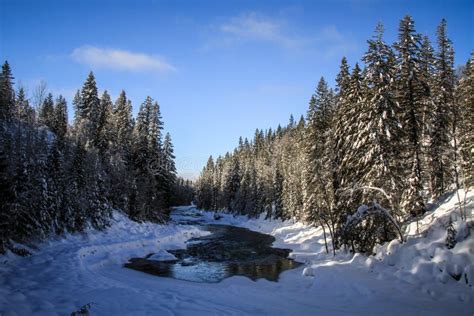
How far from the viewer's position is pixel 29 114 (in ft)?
126

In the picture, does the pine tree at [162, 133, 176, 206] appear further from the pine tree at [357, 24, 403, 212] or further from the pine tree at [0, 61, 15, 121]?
the pine tree at [357, 24, 403, 212]

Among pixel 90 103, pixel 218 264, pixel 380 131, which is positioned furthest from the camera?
pixel 90 103

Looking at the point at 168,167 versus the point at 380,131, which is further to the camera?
the point at 168,167

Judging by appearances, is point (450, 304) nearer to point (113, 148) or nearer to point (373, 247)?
point (373, 247)

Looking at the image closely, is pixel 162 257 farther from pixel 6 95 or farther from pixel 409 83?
pixel 6 95

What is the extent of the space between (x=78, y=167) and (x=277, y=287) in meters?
25.5

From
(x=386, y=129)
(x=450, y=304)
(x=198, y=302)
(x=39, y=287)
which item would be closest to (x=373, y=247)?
(x=386, y=129)

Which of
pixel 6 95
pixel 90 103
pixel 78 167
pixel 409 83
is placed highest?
pixel 90 103

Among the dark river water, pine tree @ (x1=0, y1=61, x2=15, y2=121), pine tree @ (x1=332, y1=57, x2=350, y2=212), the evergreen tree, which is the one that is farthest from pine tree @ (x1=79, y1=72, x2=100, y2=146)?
the evergreen tree

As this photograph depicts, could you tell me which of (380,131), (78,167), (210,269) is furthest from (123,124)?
(380,131)

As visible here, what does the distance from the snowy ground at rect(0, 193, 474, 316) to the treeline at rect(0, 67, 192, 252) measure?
3.64 meters

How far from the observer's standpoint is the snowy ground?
11.6m

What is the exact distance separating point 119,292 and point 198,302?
10.9ft

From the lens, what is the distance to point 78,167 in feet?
110
